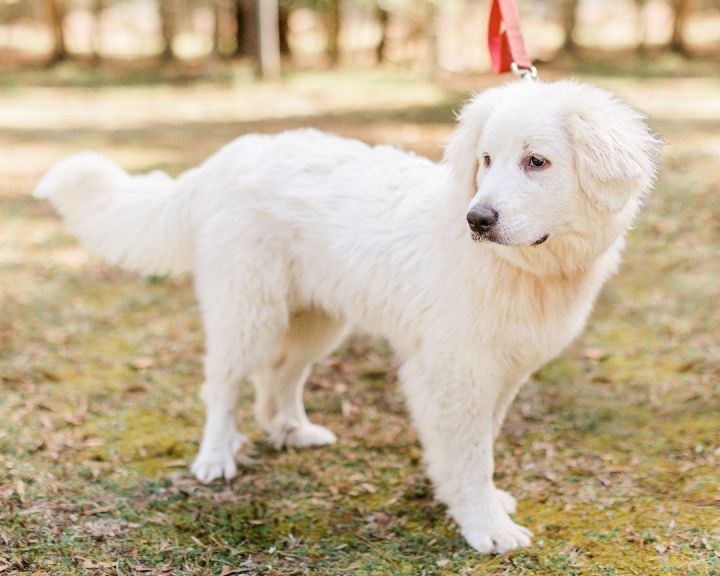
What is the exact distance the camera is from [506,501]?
12.4ft

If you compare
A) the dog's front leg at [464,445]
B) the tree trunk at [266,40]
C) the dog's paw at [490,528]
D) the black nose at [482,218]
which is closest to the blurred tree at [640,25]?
the tree trunk at [266,40]

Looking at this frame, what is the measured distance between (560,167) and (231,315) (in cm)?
173

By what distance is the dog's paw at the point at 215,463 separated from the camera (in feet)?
13.2

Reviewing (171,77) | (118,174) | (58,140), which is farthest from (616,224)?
(171,77)

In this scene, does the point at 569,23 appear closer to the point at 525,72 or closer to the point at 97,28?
the point at 97,28

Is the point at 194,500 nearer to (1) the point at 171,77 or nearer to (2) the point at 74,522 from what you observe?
(2) the point at 74,522

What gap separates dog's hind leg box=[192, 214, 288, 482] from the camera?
12.9 ft

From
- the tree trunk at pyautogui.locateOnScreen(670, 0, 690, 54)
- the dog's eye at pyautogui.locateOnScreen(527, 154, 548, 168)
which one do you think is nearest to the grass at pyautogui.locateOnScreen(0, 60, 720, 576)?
the dog's eye at pyautogui.locateOnScreen(527, 154, 548, 168)

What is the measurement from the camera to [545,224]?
10.2 feet

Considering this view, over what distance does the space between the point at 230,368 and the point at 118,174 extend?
1184 mm

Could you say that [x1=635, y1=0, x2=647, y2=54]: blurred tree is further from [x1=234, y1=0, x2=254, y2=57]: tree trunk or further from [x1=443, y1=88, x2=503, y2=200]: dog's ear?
[x1=443, y1=88, x2=503, y2=200]: dog's ear

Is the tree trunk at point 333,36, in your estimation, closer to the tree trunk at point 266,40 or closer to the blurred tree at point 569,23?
the tree trunk at point 266,40

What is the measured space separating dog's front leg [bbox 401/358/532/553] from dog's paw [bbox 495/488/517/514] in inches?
3.9

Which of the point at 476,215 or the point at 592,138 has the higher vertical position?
the point at 592,138
